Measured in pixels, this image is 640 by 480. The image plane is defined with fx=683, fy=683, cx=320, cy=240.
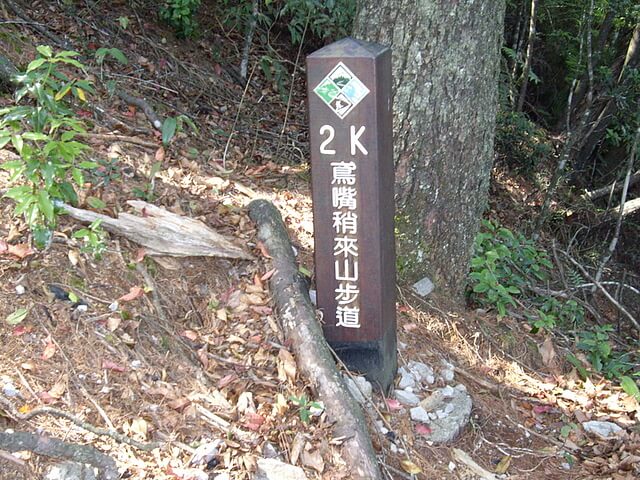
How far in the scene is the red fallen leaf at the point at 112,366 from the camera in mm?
3205

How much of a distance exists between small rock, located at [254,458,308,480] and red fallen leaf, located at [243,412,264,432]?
188 mm

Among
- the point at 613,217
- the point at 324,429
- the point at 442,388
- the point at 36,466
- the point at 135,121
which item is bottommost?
the point at 613,217

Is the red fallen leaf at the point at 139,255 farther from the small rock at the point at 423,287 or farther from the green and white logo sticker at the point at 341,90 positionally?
the small rock at the point at 423,287

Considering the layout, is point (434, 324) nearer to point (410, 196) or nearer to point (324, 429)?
point (410, 196)

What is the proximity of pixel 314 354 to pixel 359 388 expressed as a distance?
1.15ft

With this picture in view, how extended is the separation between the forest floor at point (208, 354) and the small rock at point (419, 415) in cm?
6

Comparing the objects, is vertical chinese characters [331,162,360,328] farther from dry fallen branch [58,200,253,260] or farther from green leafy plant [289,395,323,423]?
dry fallen branch [58,200,253,260]

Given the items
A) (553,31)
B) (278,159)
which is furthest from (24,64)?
(553,31)

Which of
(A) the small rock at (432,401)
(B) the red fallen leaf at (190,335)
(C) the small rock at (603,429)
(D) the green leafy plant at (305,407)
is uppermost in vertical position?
(B) the red fallen leaf at (190,335)

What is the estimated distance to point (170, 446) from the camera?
296cm

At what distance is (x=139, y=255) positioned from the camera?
12.6ft

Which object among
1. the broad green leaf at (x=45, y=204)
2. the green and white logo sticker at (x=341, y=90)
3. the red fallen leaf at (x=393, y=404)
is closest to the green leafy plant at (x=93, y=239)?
the broad green leaf at (x=45, y=204)

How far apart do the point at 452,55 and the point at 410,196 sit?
94 centimetres

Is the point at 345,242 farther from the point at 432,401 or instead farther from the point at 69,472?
the point at 69,472
